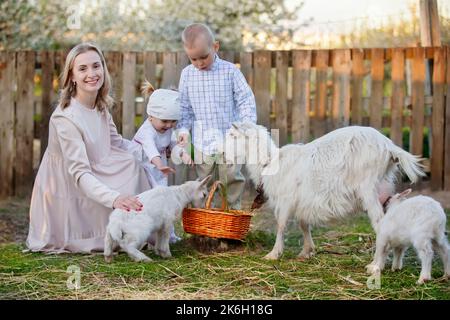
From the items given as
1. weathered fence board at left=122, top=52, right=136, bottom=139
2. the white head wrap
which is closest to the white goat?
the white head wrap

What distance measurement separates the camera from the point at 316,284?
4406 millimetres

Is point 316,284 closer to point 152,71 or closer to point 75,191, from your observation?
point 75,191

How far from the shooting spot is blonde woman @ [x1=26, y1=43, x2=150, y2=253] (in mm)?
5398

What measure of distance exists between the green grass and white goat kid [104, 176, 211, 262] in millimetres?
111

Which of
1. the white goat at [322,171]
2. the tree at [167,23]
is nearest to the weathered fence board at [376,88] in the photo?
the white goat at [322,171]

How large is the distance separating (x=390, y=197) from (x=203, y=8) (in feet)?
35.2

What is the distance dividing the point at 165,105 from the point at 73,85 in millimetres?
757

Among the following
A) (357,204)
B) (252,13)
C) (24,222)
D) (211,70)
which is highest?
(252,13)

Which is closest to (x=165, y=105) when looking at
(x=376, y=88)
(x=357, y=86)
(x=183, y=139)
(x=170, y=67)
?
(x=183, y=139)

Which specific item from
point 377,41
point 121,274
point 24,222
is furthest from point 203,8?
point 121,274

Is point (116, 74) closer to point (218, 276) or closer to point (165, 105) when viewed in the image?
point (165, 105)

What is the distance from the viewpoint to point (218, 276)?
4.61 metres
